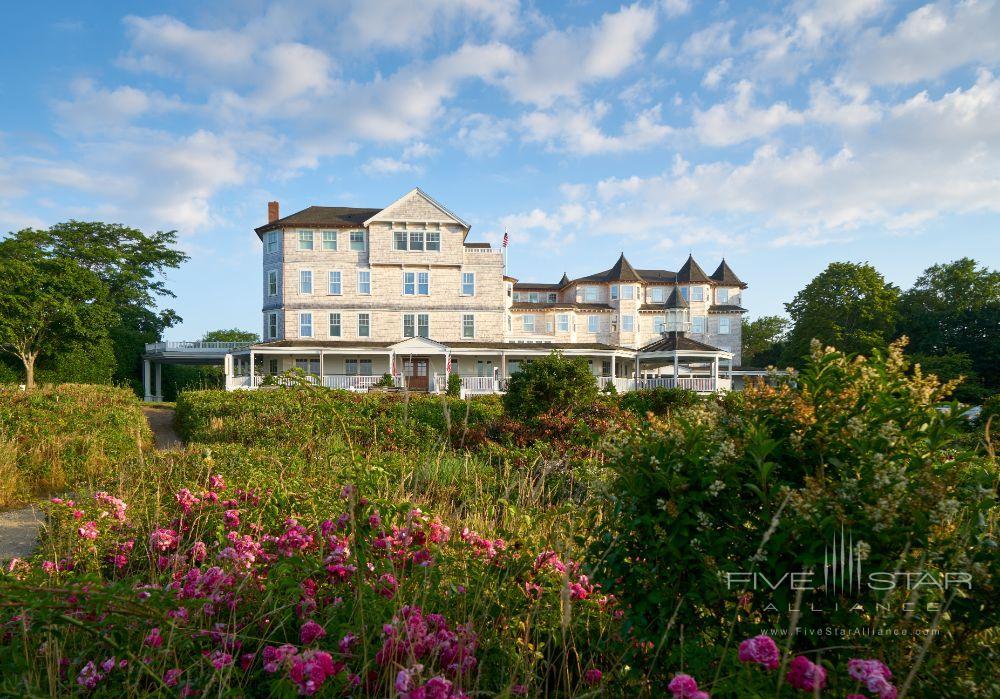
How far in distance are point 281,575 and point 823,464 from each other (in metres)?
Result: 2.40

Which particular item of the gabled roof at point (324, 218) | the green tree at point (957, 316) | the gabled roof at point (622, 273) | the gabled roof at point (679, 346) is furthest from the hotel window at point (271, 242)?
the green tree at point (957, 316)

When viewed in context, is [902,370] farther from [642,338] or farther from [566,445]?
[642,338]

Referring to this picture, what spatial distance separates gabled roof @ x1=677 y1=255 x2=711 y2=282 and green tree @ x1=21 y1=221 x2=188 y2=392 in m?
38.8

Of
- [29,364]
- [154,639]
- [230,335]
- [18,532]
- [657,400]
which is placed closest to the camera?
[154,639]

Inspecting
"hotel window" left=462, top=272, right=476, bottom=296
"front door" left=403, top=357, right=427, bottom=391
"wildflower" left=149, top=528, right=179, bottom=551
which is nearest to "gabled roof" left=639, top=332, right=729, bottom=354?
"hotel window" left=462, top=272, right=476, bottom=296

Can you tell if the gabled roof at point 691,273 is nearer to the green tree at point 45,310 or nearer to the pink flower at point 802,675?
the green tree at point 45,310

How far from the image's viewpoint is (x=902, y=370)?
220 cm

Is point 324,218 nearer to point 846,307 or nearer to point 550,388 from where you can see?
point 550,388

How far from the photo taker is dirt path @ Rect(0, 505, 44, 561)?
4.69 meters

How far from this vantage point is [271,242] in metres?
33.4

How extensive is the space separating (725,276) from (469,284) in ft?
84.7

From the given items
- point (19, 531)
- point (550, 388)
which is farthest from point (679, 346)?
point (19, 531)

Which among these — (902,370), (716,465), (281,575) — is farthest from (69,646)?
(902,370)

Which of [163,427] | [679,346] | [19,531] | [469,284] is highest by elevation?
[469,284]
